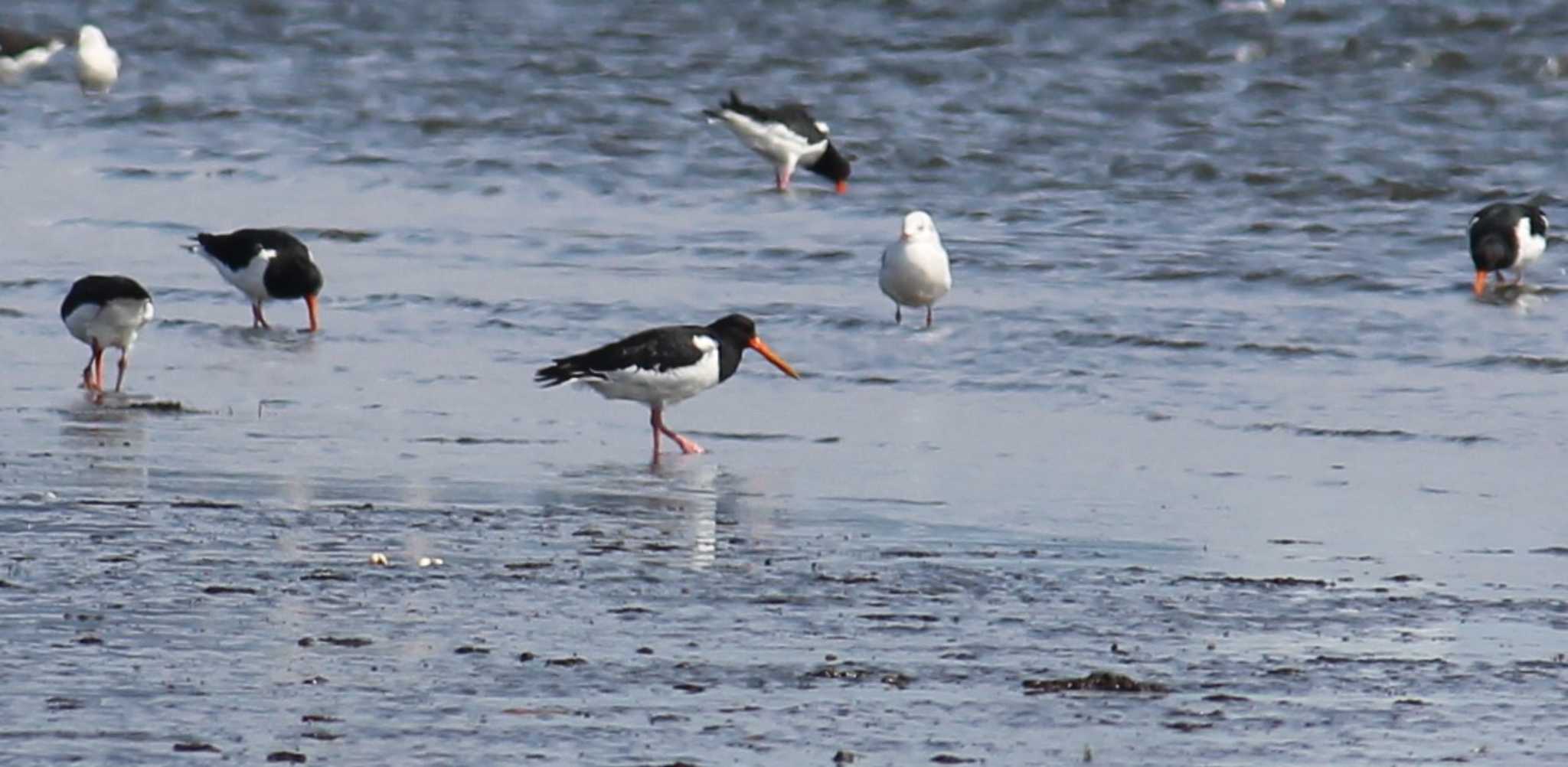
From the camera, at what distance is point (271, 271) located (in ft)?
42.7

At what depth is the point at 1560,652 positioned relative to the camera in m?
6.57

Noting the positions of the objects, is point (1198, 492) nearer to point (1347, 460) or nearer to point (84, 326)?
point (1347, 460)

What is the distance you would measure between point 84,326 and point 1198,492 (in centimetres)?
468

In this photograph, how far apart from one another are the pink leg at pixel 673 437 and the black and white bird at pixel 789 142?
8.26 m

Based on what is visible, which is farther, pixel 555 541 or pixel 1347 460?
pixel 1347 460

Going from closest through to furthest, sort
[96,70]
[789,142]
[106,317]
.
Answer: [106,317], [789,142], [96,70]

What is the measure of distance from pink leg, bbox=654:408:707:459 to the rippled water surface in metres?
0.13

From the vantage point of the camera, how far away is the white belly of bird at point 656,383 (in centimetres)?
1023

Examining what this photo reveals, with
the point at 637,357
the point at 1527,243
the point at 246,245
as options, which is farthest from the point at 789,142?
the point at 637,357

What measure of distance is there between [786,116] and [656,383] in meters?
9.08

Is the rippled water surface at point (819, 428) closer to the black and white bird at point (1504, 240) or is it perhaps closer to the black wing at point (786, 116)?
the black and white bird at point (1504, 240)

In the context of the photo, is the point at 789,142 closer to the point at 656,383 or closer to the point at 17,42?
the point at 656,383

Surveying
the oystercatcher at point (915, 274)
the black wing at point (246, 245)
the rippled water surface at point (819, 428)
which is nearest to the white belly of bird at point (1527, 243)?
the rippled water surface at point (819, 428)

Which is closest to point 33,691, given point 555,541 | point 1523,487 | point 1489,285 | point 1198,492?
point 555,541
